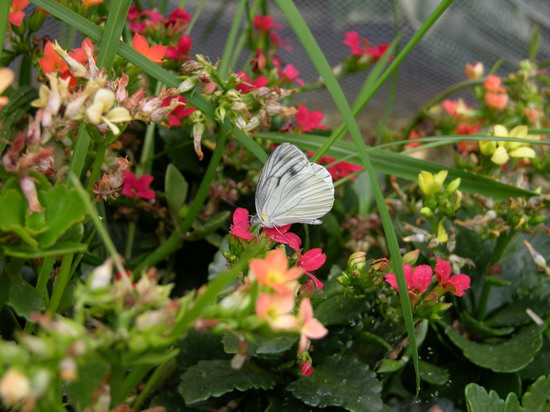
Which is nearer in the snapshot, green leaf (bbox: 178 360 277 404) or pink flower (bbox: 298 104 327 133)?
green leaf (bbox: 178 360 277 404)

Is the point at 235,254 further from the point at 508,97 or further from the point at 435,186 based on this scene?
the point at 508,97

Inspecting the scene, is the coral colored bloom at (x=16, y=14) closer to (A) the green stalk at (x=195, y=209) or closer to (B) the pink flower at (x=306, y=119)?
(A) the green stalk at (x=195, y=209)

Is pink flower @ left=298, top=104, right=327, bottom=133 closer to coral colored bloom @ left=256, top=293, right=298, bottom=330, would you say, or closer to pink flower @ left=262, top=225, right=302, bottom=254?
pink flower @ left=262, top=225, right=302, bottom=254

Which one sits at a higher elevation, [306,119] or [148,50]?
[148,50]

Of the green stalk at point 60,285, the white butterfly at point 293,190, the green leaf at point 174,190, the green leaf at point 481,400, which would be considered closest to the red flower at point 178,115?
the green leaf at point 174,190

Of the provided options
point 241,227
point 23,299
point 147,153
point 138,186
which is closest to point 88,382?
point 23,299

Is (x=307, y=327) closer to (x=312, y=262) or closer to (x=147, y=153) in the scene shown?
(x=312, y=262)

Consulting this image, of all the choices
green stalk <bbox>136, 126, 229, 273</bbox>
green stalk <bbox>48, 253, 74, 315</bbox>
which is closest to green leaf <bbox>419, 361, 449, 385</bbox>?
green stalk <bbox>136, 126, 229, 273</bbox>
